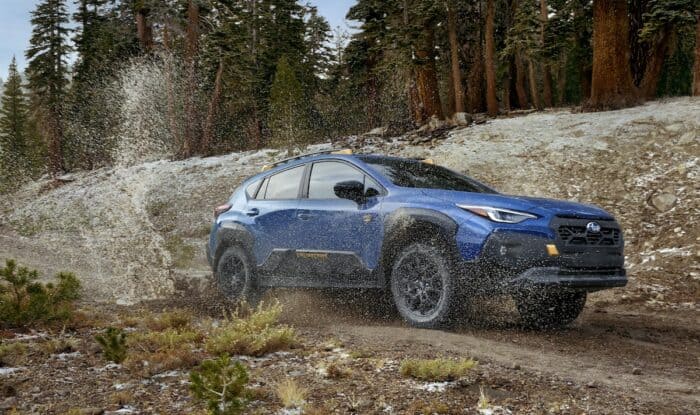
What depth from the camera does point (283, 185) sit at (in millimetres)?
7645

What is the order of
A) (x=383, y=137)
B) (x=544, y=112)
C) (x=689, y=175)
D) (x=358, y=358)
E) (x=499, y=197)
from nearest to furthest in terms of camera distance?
(x=358, y=358), (x=499, y=197), (x=689, y=175), (x=544, y=112), (x=383, y=137)

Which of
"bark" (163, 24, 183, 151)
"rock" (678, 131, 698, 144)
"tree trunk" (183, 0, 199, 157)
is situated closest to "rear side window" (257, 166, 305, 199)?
"rock" (678, 131, 698, 144)

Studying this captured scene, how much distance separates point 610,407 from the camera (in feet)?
12.3

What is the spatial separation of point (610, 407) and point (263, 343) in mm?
2628

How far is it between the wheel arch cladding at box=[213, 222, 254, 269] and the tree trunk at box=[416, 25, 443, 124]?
14.9 m

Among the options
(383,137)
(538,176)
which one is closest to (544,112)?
(383,137)

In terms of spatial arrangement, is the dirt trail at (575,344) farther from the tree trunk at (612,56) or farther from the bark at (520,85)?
the bark at (520,85)

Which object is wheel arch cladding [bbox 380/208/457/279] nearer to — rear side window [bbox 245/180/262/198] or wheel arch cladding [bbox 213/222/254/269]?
wheel arch cladding [bbox 213/222/254/269]

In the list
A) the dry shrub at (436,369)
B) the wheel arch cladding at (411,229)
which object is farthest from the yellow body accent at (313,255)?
the dry shrub at (436,369)

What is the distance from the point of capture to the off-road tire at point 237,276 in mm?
7660

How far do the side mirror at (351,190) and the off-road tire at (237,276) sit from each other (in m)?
1.74

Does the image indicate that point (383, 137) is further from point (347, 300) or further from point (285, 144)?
point (347, 300)

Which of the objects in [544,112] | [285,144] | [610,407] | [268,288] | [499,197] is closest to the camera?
[610,407]

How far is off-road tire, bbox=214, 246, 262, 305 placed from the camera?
7660mm
